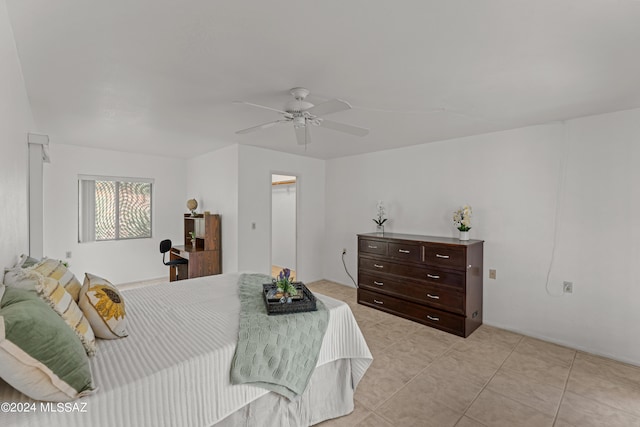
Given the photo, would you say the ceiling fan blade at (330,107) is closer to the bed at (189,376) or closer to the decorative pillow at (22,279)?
the bed at (189,376)

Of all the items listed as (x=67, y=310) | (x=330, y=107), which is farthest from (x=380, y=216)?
(x=67, y=310)

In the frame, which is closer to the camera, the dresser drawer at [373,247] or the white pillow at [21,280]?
the white pillow at [21,280]

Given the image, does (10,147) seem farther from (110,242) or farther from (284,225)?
(284,225)

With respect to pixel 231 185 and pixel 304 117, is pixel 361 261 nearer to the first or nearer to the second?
pixel 231 185

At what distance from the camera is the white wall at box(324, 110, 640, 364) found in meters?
2.80

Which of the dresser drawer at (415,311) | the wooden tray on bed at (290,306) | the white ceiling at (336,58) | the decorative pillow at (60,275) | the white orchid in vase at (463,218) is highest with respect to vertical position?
the white ceiling at (336,58)

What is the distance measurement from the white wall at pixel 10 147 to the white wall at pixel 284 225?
4504 millimetres

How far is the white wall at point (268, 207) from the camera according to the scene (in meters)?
4.40

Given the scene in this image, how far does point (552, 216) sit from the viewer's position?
3180mm

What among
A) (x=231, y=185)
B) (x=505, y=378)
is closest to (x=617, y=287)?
(x=505, y=378)

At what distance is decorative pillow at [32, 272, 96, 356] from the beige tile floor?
1497 mm

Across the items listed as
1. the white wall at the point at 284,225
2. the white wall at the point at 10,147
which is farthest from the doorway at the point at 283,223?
the white wall at the point at 10,147

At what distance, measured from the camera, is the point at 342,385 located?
2.05m

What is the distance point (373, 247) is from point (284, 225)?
295cm
